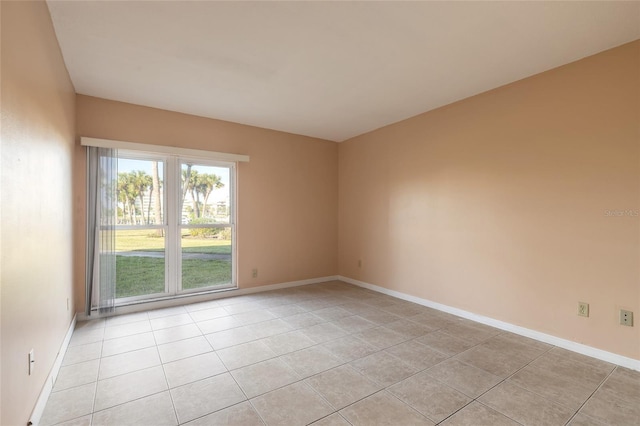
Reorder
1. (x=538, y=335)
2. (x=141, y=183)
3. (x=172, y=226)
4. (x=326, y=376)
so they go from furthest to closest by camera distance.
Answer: (x=172, y=226)
(x=141, y=183)
(x=538, y=335)
(x=326, y=376)

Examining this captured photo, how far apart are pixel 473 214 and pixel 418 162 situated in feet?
3.33

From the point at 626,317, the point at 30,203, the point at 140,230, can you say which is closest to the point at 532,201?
the point at 626,317

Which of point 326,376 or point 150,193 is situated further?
point 150,193

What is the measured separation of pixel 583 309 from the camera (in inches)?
98.7

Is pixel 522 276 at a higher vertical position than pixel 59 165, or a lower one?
lower

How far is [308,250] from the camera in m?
5.00

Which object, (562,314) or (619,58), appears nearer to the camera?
(619,58)

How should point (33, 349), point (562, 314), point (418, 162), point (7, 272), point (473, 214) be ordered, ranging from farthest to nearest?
point (418, 162) → point (473, 214) → point (562, 314) → point (33, 349) → point (7, 272)

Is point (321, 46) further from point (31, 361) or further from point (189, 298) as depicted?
point (189, 298)

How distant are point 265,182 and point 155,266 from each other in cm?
190

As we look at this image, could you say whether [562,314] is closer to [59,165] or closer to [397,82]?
[397,82]

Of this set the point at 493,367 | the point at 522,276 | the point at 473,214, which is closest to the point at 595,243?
the point at 522,276

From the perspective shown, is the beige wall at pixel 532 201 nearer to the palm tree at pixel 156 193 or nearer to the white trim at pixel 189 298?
the white trim at pixel 189 298

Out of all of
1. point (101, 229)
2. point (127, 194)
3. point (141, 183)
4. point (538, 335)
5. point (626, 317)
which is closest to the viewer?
point (626, 317)
